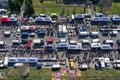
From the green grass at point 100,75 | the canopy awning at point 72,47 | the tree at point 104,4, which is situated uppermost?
the tree at point 104,4

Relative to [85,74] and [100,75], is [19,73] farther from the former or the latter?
[100,75]

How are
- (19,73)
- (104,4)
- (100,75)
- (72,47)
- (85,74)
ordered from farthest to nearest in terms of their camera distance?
(104,4) < (72,47) < (85,74) < (100,75) < (19,73)

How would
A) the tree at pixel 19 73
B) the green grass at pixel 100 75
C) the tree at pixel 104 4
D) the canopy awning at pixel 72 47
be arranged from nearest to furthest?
the tree at pixel 19 73 → the green grass at pixel 100 75 → the canopy awning at pixel 72 47 → the tree at pixel 104 4

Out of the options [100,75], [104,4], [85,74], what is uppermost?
[104,4]

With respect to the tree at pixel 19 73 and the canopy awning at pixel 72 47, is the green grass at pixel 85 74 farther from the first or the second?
the canopy awning at pixel 72 47

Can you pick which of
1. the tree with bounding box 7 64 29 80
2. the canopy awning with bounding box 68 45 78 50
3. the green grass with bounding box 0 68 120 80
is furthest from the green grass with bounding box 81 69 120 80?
the tree with bounding box 7 64 29 80

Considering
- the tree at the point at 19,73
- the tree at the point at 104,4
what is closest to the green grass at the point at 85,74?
the tree at the point at 19,73

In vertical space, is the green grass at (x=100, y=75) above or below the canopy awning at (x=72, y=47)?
below

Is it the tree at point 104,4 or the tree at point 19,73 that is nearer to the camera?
the tree at point 19,73

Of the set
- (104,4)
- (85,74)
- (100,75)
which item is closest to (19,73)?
(85,74)

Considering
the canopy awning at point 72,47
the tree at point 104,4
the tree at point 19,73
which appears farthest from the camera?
the tree at point 104,4

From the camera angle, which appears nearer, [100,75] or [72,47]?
[100,75]
